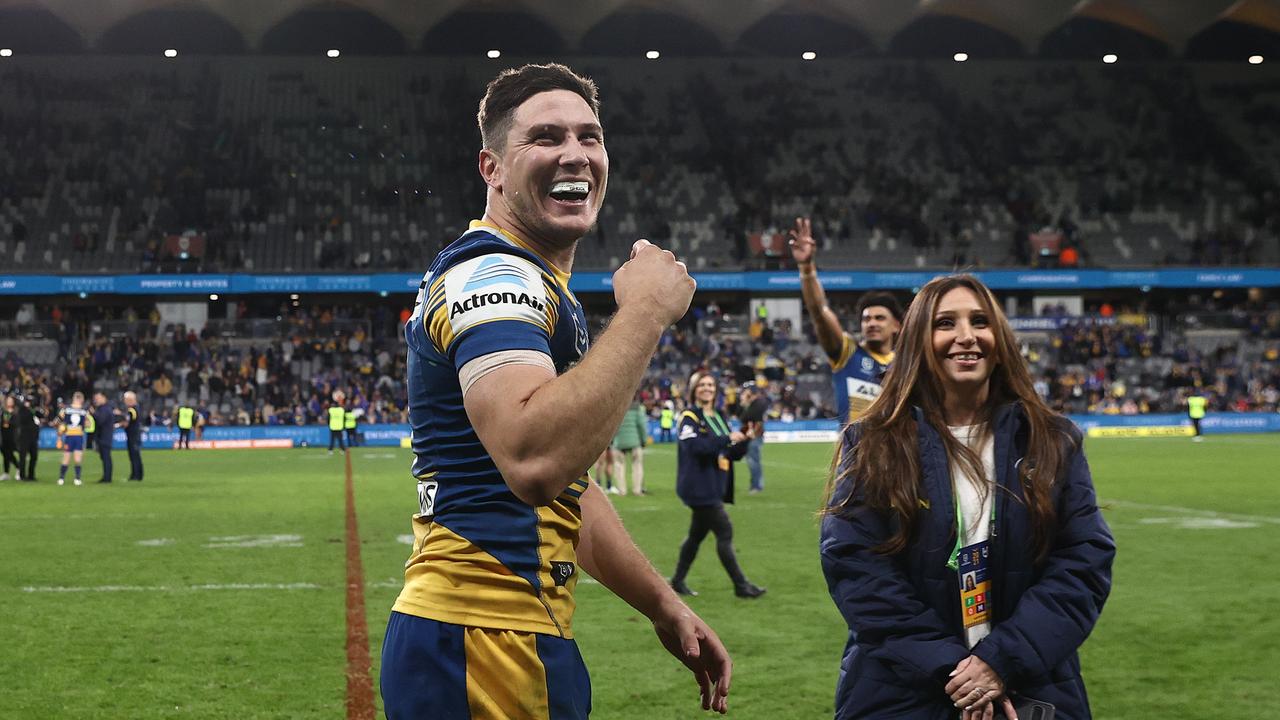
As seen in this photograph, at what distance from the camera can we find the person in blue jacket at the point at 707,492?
11500mm

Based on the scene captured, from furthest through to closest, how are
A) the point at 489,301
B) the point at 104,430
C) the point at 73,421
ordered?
the point at 104,430
the point at 73,421
the point at 489,301

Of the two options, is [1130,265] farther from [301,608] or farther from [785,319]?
[301,608]

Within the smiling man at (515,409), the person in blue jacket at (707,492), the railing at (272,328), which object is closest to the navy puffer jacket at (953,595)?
the smiling man at (515,409)

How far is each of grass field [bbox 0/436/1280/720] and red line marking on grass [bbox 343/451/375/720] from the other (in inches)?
3.3

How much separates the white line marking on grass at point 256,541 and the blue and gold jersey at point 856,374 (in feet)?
23.0

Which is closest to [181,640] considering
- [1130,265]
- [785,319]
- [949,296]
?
[949,296]

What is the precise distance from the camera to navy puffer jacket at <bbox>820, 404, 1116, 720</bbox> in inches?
154

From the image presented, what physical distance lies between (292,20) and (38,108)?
12444 millimetres

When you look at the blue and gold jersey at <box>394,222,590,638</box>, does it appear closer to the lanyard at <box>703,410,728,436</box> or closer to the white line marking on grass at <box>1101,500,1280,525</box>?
the lanyard at <box>703,410,728,436</box>

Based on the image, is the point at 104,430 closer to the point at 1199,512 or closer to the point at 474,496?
the point at 1199,512

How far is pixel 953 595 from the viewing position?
13.4 feet

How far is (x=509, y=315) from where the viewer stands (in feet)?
8.51

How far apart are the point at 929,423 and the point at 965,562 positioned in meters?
0.44

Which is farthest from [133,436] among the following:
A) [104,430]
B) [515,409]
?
[515,409]
